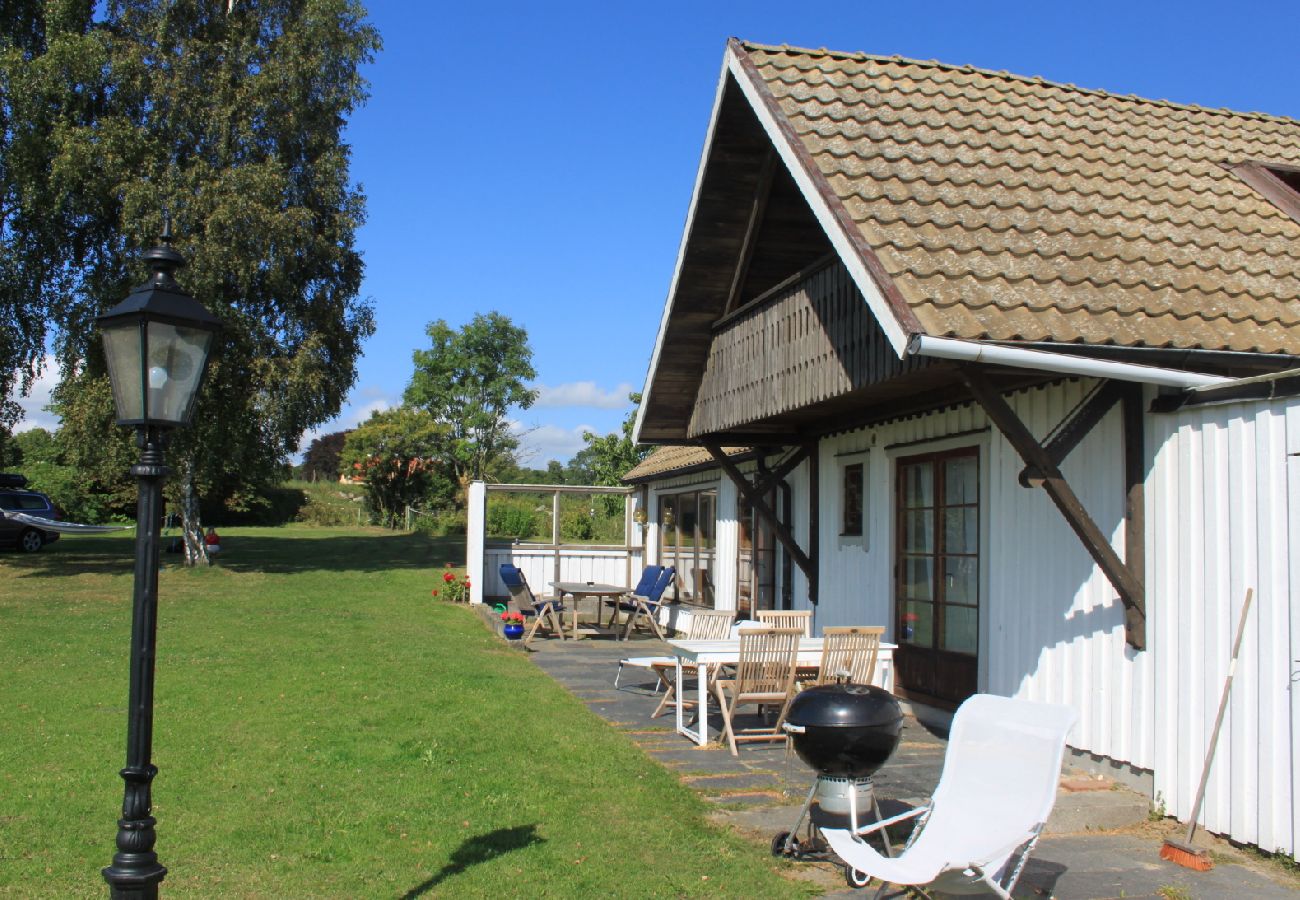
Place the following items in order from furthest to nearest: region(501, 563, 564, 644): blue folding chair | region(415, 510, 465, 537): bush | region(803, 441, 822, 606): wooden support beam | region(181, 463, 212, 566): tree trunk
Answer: region(415, 510, 465, 537): bush
region(181, 463, 212, 566): tree trunk
region(501, 563, 564, 644): blue folding chair
region(803, 441, 822, 606): wooden support beam

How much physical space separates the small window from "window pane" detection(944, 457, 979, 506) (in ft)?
4.59

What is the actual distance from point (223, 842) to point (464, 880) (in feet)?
4.46

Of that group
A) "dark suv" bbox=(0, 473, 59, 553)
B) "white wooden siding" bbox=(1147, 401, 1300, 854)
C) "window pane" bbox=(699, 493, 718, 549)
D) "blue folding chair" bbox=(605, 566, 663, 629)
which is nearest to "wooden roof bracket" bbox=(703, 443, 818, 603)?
"window pane" bbox=(699, 493, 718, 549)

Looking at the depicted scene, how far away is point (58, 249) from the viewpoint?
24.1 m

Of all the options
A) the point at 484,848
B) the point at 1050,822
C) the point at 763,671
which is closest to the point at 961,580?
the point at 763,671

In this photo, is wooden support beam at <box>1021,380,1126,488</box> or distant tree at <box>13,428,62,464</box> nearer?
wooden support beam at <box>1021,380,1126,488</box>

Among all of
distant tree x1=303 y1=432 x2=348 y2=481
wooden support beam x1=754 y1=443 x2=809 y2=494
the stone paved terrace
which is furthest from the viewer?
distant tree x1=303 y1=432 x2=348 y2=481

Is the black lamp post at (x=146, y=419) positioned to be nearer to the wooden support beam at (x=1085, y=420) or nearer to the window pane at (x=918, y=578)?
the wooden support beam at (x=1085, y=420)

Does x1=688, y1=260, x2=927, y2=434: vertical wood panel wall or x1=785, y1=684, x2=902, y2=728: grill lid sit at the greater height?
x1=688, y1=260, x2=927, y2=434: vertical wood panel wall

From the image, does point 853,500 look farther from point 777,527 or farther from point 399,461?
point 399,461

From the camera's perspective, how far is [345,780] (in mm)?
6586

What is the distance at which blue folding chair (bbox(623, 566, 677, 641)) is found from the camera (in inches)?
630

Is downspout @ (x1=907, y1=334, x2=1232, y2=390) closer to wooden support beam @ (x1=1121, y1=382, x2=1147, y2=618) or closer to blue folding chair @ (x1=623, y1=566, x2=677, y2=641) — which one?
wooden support beam @ (x1=1121, y1=382, x2=1147, y2=618)

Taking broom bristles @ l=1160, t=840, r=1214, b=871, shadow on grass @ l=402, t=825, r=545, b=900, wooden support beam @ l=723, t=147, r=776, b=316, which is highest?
wooden support beam @ l=723, t=147, r=776, b=316
